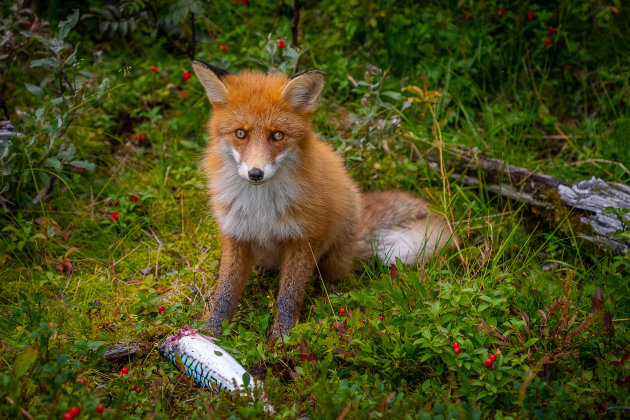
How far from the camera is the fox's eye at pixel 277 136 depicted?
9.82 feet

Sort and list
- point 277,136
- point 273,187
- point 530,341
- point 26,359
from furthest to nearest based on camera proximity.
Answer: point 273,187 → point 277,136 → point 530,341 → point 26,359

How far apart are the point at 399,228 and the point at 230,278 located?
1.38 m

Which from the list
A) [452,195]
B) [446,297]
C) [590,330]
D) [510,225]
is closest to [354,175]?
[452,195]

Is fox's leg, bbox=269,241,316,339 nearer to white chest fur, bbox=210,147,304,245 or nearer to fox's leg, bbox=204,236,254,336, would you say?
white chest fur, bbox=210,147,304,245

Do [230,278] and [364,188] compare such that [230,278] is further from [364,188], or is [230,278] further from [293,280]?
[364,188]

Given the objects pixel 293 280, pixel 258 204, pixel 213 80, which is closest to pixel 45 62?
pixel 213 80

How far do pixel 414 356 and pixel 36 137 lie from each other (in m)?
3.10

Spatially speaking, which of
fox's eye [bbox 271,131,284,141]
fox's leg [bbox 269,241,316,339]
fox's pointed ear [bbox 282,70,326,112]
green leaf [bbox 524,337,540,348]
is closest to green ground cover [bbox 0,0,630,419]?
green leaf [bbox 524,337,540,348]

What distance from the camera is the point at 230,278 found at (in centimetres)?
333

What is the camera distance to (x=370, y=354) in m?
2.72

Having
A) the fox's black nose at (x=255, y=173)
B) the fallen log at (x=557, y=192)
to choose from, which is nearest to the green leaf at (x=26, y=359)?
the fox's black nose at (x=255, y=173)

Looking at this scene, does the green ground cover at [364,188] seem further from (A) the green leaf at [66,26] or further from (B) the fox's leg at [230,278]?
(B) the fox's leg at [230,278]

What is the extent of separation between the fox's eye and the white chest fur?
20cm

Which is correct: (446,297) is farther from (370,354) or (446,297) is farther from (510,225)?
(510,225)
